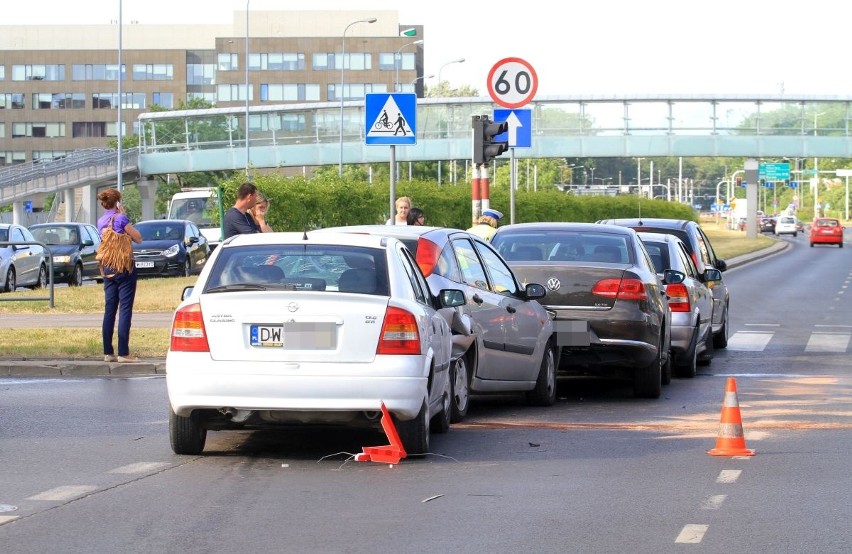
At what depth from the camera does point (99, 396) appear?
13.1 meters

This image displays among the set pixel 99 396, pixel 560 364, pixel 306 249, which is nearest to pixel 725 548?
pixel 306 249

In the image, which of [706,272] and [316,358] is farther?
[706,272]

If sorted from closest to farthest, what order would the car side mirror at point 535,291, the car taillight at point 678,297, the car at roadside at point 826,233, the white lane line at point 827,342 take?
the car side mirror at point 535,291 → the car taillight at point 678,297 → the white lane line at point 827,342 → the car at roadside at point 826,233

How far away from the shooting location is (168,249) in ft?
119

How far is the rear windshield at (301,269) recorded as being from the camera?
30.5ft

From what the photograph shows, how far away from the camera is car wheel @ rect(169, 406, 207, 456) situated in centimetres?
930

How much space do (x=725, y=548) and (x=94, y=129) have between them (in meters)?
126

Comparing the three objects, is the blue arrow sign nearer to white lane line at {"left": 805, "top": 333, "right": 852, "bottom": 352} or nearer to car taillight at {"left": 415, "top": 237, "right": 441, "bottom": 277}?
white lane line at {"left": 805, "top": 333, "right": 852, "bottom": 352}

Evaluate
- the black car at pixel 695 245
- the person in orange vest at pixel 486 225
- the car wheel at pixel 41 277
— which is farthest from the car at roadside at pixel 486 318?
the car wheel at pixel 41 277

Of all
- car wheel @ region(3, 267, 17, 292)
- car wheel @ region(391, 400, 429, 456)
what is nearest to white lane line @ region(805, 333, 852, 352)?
car wheel @ region(391, 400, 429, 456)

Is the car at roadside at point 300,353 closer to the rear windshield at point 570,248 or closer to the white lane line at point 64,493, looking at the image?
the white lane line at point 64,493

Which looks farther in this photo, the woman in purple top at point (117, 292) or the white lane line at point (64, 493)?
the woman in purple top at point (117, 292)

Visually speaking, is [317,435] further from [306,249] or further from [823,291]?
[823,291]

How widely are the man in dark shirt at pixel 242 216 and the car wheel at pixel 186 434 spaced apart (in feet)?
19.5
